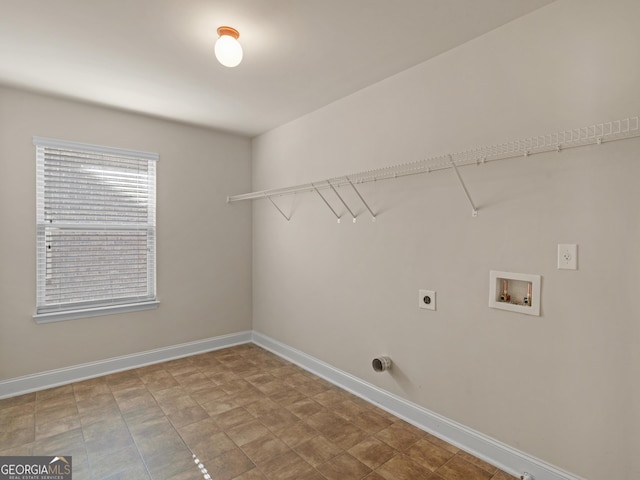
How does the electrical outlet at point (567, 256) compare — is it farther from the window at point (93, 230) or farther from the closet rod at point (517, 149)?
the window at point (93, 230)

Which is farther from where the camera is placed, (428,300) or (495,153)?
(428,300)

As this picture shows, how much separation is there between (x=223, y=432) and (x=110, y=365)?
1.60 m

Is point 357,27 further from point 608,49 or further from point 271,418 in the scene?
point 271,418

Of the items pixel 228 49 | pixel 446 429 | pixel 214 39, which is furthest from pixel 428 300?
pixel 214 39

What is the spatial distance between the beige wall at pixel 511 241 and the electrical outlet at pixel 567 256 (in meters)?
0.03

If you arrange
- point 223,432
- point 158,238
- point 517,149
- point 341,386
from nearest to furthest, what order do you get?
point 517,149, point 223,432, point 341,386, point 158,238

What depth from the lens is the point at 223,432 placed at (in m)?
2.25

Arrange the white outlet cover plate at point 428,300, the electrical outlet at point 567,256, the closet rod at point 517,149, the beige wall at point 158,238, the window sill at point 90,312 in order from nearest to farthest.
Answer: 1. the closet rod at point 517,149
2. the electrical outlet at point 567,256
3. the white outlet cover plate at point 428,300
4. the beige wall at point 158,238
5. the window sill at point 90,312

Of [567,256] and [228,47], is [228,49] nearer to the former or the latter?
[228,47]

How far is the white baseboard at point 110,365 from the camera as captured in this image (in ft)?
9.06

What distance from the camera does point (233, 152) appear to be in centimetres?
392

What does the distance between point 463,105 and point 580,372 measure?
1.55 m

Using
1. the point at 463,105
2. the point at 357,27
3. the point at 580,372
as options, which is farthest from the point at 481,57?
the point at 580,372

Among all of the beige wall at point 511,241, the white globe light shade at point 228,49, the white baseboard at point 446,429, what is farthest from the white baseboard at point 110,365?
the white globe light shade at point 228,49
